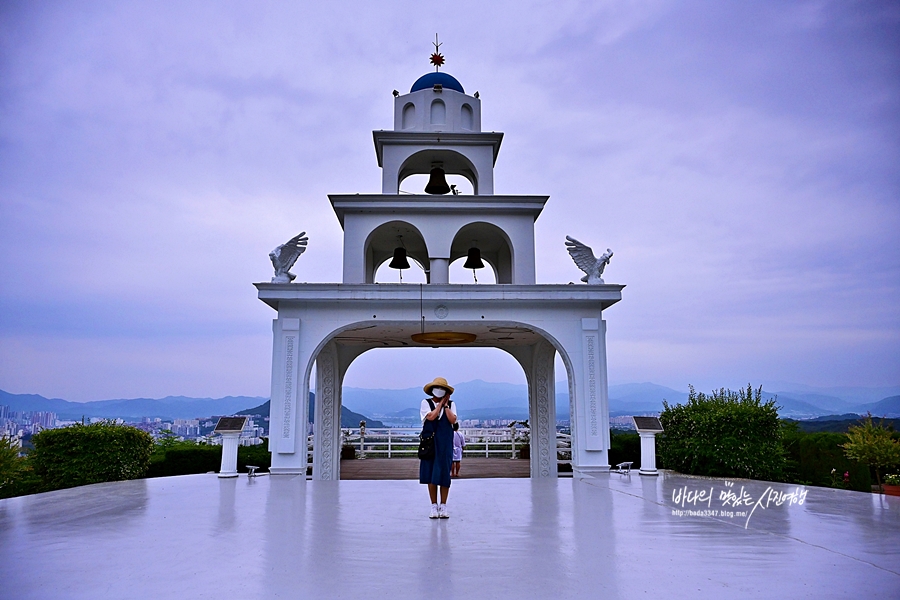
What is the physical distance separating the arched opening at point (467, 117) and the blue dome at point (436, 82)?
0.50 m

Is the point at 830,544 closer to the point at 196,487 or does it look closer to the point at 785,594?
the point at 785,594

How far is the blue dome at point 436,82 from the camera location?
1566 centimetres

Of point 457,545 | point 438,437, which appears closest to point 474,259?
point 438,437

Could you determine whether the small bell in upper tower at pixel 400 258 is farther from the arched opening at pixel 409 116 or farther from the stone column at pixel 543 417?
the stone column at pixel 543 417

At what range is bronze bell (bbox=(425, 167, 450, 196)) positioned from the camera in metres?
16.1

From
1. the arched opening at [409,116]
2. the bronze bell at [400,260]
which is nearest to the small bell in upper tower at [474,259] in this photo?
the bronze bell at [400,260]

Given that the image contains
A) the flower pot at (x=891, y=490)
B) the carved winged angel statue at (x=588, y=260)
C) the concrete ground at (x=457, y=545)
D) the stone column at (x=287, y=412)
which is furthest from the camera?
the carved winged angel statue at (x=588, y=260)

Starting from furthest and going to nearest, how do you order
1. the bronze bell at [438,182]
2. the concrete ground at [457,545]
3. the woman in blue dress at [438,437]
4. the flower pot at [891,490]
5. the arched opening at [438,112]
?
1. the bronze bell at [438,182]
2. the arched opening at [438,112]
3. the flower pot at [891,490]
4. the woman in blue dress at [438,437]
5. the concrete ground at [457,545]

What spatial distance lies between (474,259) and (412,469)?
646cm

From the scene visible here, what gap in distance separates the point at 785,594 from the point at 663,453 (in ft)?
32.4

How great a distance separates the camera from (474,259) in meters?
16.2

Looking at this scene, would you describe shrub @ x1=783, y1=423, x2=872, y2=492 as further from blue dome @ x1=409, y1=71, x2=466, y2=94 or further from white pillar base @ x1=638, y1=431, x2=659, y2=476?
blue dome @ x1=409, y1=71, x2=466, y2=94

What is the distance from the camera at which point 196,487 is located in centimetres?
1058

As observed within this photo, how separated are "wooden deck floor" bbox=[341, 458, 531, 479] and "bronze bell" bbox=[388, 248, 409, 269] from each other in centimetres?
557
